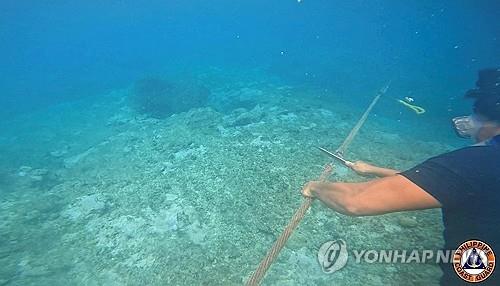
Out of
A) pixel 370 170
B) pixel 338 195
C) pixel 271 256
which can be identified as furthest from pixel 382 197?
pixel 370 170

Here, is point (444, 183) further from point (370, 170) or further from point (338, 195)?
point (370, 170)

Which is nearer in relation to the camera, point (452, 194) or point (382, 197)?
point (452, 194)

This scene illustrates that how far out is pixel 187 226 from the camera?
5.23 metres

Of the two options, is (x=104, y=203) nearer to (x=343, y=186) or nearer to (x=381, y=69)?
(x=343, y=186)

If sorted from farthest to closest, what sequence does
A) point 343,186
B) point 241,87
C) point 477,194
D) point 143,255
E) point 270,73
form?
point 270,73
point 241,87
point 143,255
point 343,186
point 477,194

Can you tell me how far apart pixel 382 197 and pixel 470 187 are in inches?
18.5

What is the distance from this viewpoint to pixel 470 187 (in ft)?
5.48

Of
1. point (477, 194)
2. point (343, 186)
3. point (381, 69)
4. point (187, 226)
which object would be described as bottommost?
point (381, 69)

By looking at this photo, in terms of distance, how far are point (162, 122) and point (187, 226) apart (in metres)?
6.49

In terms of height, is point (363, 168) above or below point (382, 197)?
below

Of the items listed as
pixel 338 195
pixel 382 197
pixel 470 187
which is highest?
pixel 470 187

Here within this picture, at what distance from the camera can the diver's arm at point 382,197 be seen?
5.73ft

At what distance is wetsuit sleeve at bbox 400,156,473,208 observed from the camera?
5.51ft

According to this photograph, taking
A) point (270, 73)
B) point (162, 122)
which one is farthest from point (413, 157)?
point (270, 73)
